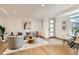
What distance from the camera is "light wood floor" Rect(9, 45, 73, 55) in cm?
234

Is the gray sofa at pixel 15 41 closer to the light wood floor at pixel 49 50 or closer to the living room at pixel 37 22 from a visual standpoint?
the living room at pixel 37 22

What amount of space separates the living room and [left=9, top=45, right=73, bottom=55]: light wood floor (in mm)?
30

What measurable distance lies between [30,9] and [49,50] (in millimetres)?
1001

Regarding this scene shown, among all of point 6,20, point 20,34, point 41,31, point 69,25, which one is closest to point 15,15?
point 6,20

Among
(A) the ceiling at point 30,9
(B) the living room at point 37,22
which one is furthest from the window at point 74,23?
(A) the ceiling at point 30,9

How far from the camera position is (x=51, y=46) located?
2.41m

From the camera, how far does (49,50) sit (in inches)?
94.0

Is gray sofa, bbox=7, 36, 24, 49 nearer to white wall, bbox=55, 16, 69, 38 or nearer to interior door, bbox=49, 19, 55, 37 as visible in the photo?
interior door, bbox=49, 19, 55, 37

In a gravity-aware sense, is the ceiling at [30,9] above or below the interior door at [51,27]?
above

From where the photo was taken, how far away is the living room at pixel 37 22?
2.33 m

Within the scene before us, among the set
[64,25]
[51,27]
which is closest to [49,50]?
[51,27]

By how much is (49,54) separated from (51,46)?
7.3 inches

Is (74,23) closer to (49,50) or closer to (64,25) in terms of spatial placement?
(64,25)

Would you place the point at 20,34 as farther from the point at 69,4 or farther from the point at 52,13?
the point at 69,4
